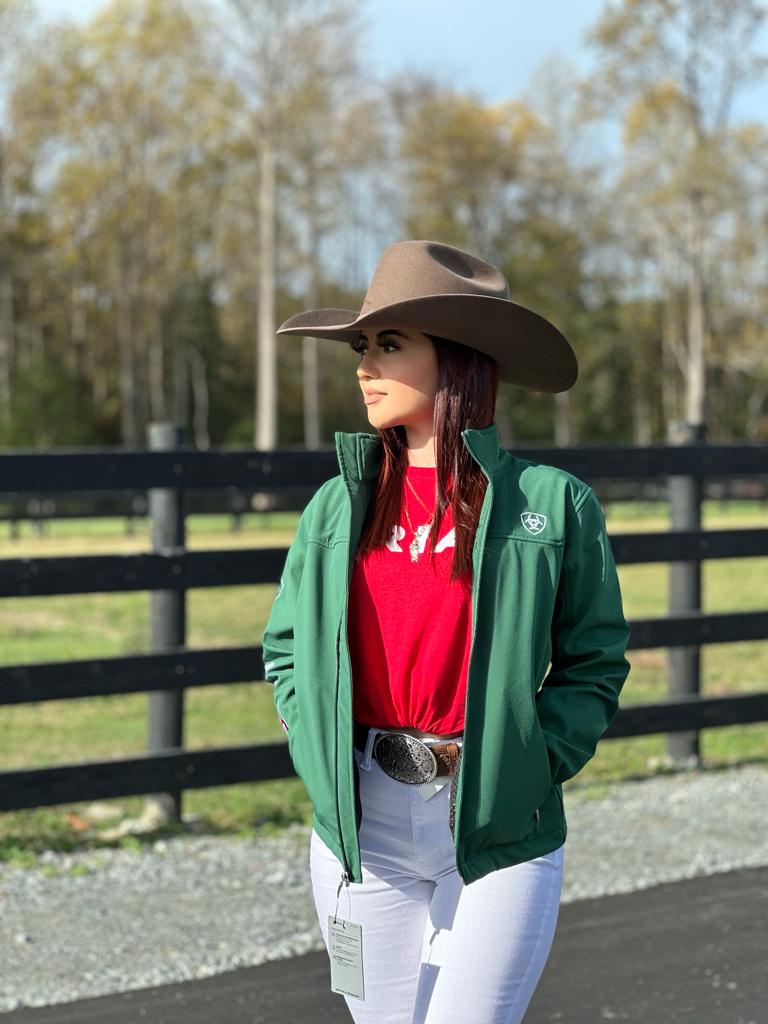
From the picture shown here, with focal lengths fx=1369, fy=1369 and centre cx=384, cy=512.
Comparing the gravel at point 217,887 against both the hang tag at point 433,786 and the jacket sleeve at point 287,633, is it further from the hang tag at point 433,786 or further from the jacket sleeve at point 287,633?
the hang tag at point 433,786

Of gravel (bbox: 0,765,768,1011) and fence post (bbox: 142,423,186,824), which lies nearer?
gravel (bbox: 0,765,768,1011)

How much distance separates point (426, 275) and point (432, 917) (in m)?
1.15

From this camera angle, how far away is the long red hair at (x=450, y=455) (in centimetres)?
248

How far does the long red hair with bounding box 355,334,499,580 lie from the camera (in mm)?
2480

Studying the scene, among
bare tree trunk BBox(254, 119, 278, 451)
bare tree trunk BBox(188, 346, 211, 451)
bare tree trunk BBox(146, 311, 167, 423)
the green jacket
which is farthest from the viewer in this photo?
bare tree trunk BBox(188, 346, 211, 451)

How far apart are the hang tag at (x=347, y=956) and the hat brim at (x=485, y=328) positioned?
1.08 meters

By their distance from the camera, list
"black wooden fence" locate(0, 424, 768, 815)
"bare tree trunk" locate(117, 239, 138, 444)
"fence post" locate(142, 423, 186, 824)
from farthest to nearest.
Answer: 1. "bare tree trunk" locate(117, 239, 138, 444)
2. "fence post" locate(142, 423, 186, 824)
3. "black wooden fence" locate(0, 424, 768, 815)

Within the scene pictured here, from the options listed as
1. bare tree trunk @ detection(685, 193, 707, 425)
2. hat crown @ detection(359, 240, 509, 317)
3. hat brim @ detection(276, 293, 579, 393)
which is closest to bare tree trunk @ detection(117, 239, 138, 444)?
bare tree trunk @ detection(685, 193, 707, 425)

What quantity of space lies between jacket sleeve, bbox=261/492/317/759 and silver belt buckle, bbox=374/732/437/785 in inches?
8.8

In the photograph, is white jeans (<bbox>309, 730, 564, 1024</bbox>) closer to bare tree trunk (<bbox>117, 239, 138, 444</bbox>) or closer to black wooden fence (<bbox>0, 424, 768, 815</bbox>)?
black wooden fence (<bbox>0, 424, 768, 815</bbox>)

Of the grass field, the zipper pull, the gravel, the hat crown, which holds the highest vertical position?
the hat crown

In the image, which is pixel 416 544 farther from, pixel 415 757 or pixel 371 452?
pixel 415 757

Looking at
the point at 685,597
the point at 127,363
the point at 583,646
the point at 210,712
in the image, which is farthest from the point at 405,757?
the point at 127,363

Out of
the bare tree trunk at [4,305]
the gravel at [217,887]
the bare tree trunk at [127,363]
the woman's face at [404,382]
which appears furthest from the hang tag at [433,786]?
the bare tree trunk at [127,363]
